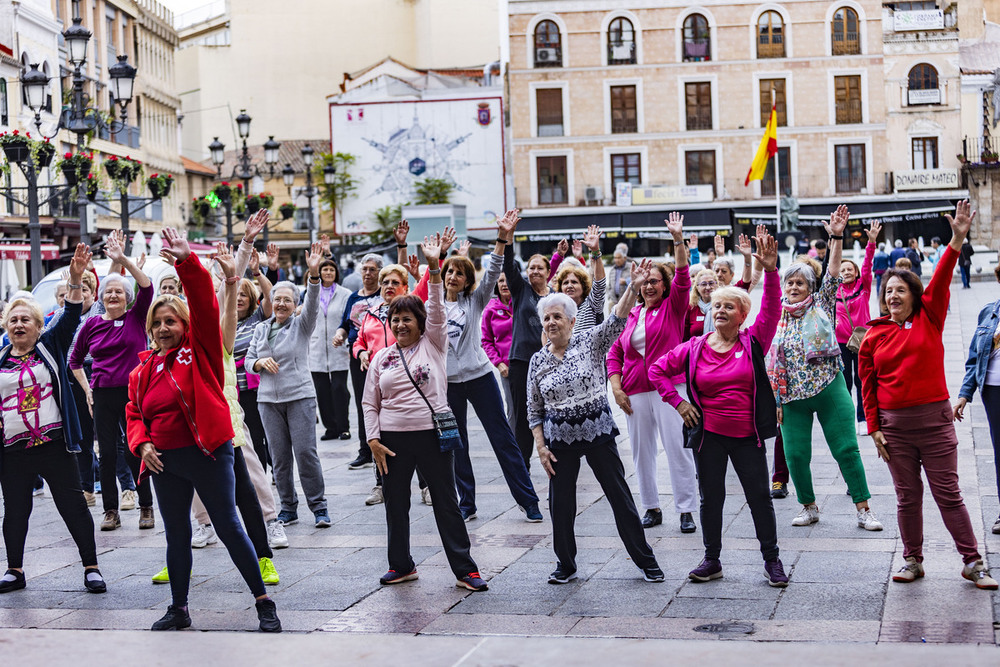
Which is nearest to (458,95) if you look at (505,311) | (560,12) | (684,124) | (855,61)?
(560,12)

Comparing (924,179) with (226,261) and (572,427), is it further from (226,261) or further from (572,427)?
(226,261)

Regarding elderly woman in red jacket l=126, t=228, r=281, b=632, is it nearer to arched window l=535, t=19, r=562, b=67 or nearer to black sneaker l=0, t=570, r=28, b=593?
black sneaker l=0, t=570, r=28, b=593

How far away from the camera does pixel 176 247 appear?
6.11 m

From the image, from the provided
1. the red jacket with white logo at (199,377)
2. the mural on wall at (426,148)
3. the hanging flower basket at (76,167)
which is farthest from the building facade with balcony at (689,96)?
the red jacket with white logo at (199,377)

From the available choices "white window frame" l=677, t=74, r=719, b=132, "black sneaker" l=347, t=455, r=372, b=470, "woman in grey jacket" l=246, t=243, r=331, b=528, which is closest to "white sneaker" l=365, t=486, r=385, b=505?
"woman in grey jacket" l=246, t=243, r=331, b=528

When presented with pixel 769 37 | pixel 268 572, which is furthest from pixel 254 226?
pixel 769 37

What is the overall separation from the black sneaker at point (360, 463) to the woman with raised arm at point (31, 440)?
13.9ft

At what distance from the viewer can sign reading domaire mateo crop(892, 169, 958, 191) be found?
5500 cm

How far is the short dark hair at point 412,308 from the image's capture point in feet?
23.3

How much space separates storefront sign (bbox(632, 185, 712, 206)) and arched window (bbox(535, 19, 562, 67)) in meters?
6.83

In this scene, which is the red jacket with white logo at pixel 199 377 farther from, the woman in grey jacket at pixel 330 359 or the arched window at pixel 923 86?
the arched window at pixel 923 86

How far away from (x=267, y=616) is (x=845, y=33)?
54.1 m

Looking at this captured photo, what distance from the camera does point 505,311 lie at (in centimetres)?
1065

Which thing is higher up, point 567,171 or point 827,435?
point 567,171
